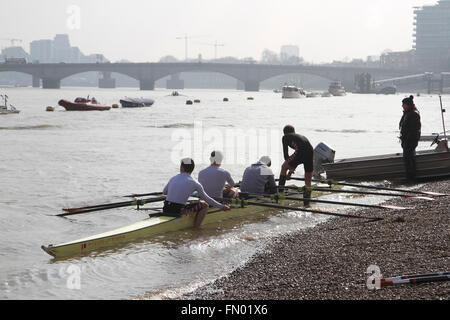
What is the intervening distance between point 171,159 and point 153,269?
1845 centimetres

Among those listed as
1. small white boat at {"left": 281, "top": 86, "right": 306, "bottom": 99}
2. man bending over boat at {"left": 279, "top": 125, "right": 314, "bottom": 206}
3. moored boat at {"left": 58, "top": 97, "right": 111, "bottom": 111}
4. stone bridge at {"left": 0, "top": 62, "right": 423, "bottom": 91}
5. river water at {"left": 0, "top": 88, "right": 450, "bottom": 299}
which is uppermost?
stone bridge at {"left": 0, "top": 62, "right": 423, "bottom": 91}

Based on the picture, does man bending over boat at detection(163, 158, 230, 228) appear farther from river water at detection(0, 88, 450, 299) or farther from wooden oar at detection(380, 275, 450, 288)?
wooden oar at detection(380, 275, 450, 288)

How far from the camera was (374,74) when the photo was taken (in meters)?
199

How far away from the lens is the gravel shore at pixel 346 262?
→ 26.9 feet

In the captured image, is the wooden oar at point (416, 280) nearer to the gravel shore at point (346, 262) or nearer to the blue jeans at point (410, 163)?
the gravel shore at point (346, 262)

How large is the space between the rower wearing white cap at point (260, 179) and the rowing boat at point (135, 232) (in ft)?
1.03

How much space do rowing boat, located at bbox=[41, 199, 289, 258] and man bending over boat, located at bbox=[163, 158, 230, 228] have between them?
0.47 feet

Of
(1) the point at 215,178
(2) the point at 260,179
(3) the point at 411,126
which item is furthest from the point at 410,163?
(1) the point at 215,178

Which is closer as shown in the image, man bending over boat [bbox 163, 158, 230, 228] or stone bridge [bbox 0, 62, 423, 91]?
man bending over boat [bbox 163, 158, 230, 228]

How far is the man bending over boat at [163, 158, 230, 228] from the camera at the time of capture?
1224 centimetres

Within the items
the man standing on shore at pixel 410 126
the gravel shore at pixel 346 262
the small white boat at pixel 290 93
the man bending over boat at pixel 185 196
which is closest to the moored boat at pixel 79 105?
the man standing on shore at pixel 410 126

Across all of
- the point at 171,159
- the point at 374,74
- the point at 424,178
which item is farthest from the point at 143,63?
the point at 424,178

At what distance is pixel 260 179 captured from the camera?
1444 cm

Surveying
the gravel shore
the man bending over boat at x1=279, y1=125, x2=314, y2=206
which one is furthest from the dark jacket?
the gravel shore
